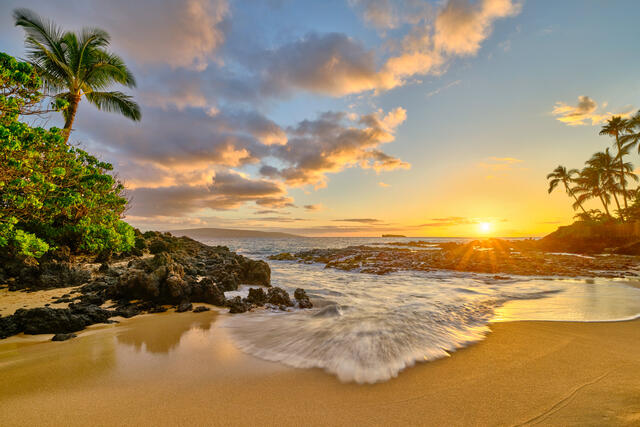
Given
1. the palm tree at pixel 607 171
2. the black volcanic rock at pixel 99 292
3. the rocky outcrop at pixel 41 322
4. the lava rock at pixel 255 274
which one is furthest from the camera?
the palm tree at pixel 607 171

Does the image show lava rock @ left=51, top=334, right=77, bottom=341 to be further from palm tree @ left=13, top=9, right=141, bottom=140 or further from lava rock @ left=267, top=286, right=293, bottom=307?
palm tree @ left=13, top=9, right=141, bottom=140

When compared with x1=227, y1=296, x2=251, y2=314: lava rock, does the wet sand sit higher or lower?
higher

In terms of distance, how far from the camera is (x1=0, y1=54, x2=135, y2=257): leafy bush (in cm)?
523

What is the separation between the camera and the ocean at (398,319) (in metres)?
3.75

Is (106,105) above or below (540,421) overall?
above

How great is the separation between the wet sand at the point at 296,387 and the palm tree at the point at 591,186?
45469 mm

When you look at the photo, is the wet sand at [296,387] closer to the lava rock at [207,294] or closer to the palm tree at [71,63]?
the lava rock at [207,294]

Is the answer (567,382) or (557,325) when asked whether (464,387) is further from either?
(557,325)

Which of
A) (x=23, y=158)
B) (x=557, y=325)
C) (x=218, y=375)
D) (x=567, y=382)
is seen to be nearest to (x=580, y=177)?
(x=557, y=325)

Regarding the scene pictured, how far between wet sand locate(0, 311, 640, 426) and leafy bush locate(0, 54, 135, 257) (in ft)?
12.1

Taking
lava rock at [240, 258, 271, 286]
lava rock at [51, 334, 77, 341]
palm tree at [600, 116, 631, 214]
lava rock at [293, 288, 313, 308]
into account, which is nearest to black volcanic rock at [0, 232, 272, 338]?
lava rock at [51, 334, 77, 341]

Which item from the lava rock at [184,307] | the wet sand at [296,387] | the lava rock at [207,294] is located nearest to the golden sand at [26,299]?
the wet sand at [296,387]

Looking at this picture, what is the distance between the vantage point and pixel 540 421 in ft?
7.22

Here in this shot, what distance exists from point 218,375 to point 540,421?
11.2ft
